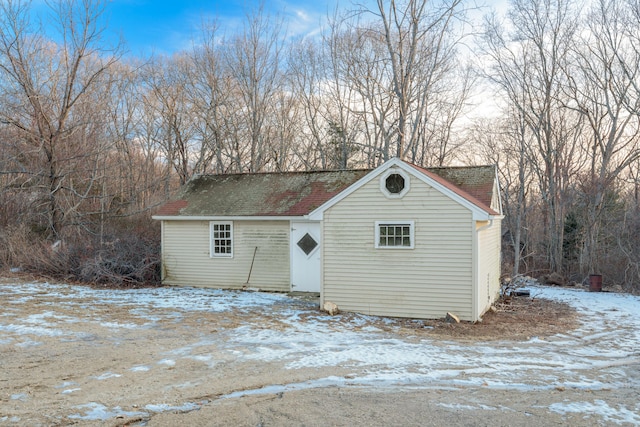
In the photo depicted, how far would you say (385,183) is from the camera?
11.4 meters

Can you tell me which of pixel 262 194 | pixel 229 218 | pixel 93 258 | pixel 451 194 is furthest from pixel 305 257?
pixel 93 258

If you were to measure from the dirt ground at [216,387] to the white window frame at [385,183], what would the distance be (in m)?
3.12

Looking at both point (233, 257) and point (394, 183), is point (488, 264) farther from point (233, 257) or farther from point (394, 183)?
point (233, 257)

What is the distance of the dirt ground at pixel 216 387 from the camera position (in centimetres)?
511

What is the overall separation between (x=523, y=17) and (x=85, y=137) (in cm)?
2297

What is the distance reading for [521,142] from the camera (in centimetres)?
2619

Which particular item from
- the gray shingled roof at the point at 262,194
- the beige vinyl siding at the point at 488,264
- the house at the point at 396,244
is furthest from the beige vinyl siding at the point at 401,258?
the gray shingled roof at the point at 262,194

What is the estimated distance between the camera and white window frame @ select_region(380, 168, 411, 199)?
1126 cm

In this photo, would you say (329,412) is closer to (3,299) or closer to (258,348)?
(258,348)

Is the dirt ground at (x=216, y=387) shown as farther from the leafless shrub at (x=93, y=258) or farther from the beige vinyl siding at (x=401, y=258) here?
the leafless shrub at (x=93, y=258)

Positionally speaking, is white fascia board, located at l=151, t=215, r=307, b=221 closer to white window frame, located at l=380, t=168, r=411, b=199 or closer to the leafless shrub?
the leafless shrub

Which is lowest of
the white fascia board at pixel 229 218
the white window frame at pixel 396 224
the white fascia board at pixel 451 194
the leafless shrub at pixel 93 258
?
the leafless shrub at pixel 93 258

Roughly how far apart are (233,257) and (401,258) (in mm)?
6221

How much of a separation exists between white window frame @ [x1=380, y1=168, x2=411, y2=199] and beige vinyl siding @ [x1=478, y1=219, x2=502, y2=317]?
191 centimetres
